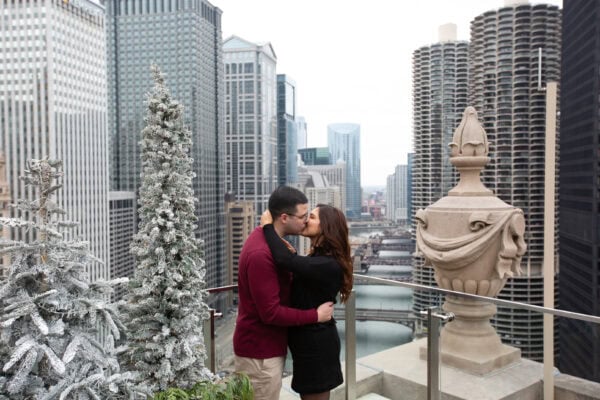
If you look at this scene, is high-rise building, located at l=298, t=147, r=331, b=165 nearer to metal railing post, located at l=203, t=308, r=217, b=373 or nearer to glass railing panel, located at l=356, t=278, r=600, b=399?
metal railing post, located at l=203, t=308, r=217, b=373

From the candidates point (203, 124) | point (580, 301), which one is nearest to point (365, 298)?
point (580, 301)

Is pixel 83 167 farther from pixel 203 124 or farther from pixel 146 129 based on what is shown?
pixel 146 129

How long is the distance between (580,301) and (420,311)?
39.6 meters

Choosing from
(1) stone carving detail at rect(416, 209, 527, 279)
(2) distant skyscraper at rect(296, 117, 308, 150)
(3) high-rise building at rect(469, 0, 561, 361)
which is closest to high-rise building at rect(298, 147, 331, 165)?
(2) distant skyscraper at rect(296, 117, 308, 150)

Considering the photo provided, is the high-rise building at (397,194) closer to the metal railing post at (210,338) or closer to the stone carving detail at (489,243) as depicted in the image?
the stone carving detail at (489,243)

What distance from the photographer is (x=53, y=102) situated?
208 feet

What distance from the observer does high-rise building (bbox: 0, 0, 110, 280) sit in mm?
62188

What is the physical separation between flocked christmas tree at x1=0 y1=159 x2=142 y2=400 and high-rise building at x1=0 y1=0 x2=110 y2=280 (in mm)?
62596

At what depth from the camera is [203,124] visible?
8862 cm

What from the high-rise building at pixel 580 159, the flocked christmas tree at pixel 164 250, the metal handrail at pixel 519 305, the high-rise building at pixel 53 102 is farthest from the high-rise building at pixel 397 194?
the metal handrail at pixel 519 305

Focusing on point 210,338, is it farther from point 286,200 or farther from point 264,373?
point 286,200

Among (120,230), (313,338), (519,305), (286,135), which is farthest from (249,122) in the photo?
(313,338)

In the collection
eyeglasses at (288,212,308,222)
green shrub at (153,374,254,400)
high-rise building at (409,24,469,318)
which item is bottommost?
green shrub at (153,374,254,400)

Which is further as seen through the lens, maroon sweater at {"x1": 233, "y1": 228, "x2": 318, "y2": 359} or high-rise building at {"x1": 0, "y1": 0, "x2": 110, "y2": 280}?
high-rise building at {"x1": 0, "y1": 0, "x2": 110, "y2": 280}
